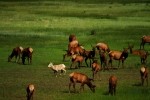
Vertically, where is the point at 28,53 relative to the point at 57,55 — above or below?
above

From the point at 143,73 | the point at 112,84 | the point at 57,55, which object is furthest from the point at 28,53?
the point at 112,84

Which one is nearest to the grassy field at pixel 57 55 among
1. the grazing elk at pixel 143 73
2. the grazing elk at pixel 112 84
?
the grazing elk at pixel 112 84

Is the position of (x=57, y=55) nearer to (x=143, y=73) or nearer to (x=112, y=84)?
(x=143, y=73)

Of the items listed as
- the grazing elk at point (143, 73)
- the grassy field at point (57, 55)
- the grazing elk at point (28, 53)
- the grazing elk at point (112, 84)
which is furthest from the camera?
the grazing elk at point (28, 53)

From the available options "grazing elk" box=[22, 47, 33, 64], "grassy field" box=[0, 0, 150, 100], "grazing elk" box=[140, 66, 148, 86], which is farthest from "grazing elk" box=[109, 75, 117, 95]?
"grazing elk" box=[22, 47, 33, 64]

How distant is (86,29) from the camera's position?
48.7m

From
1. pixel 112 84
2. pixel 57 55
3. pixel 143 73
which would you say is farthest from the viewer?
pixel 57 55

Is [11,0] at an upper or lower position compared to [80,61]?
upper

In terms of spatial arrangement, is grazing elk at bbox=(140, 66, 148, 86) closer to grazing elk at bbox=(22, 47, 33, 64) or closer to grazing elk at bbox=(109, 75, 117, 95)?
grazing elk at bbox=(109, 75, 117, 95)

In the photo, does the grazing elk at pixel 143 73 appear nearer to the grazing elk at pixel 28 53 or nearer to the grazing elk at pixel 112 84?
the grazing elk at pixel 112 84

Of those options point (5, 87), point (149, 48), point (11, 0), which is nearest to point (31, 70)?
point (5, 87)

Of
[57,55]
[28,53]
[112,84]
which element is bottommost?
[112,84]

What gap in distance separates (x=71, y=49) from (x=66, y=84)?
8.04 meters

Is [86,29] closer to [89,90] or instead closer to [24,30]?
[24,30]
